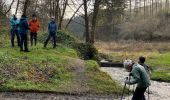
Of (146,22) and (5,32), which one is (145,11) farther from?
(5,32)

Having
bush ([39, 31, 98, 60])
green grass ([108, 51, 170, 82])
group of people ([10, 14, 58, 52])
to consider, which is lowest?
green grass ([108, 51, 170, 82])

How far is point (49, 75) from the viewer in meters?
26.0

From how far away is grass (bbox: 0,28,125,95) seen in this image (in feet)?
78.9

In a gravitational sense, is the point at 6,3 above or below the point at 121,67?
above

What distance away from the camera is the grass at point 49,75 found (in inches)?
947

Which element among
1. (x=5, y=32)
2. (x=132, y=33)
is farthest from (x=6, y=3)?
(x=132, y=33)

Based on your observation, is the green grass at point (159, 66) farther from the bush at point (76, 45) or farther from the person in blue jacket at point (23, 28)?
the person in blue jacket at point (23, 28)

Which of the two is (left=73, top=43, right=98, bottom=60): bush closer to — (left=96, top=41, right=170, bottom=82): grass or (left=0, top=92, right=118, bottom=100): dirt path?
(left=96, top=41, right=170, bottom=82): grass

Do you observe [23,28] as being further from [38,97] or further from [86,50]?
[86,50]

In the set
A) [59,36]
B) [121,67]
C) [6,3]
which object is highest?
[6,3]

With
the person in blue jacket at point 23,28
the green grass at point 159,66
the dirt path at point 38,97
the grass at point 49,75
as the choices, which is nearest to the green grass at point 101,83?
the grass at point 49,75

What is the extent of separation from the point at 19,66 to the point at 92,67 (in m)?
5.28

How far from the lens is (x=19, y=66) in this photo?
26078mm

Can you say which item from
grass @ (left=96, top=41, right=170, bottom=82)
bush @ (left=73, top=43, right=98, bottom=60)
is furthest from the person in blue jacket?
bush @ (left=73, top=43, right=98, bottom=60)
